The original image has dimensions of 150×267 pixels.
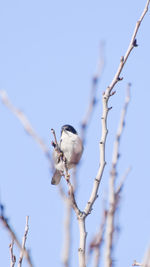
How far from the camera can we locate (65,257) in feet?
5.41

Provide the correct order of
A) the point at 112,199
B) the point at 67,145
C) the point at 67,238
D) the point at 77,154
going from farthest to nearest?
the point at 67,145 < the point at 77,154 < the point at 112,199 < the point at 67,238

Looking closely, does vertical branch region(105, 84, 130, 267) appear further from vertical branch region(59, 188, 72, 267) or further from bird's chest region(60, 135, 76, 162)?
bird's chest region(60, 135, 76, 162)

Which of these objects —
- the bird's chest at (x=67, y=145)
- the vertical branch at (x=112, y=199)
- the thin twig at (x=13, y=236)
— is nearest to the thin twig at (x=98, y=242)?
the vertical branch at (x=112, y=199)

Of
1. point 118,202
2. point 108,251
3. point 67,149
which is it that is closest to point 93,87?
point 118,202

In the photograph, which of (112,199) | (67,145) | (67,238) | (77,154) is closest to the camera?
(67,238)

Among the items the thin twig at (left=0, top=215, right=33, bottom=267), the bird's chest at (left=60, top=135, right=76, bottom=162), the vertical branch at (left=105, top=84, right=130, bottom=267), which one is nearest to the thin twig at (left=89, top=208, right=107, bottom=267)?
the vertical branch at (left=105, top=84, right=130, bottom=267)

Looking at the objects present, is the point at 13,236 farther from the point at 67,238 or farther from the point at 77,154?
the point at 77,154

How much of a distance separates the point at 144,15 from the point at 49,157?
36.1 inches

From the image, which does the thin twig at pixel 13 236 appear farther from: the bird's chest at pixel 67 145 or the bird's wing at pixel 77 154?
the bird's chest at pixel 67 145

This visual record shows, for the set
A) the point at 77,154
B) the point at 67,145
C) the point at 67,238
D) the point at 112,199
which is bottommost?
the point at 67,238

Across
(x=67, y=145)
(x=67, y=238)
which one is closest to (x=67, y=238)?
(x=67, y=238)

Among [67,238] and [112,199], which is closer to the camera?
[67,238]

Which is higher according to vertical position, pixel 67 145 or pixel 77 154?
pixel 67 145

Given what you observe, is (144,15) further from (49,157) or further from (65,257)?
(65,257)
